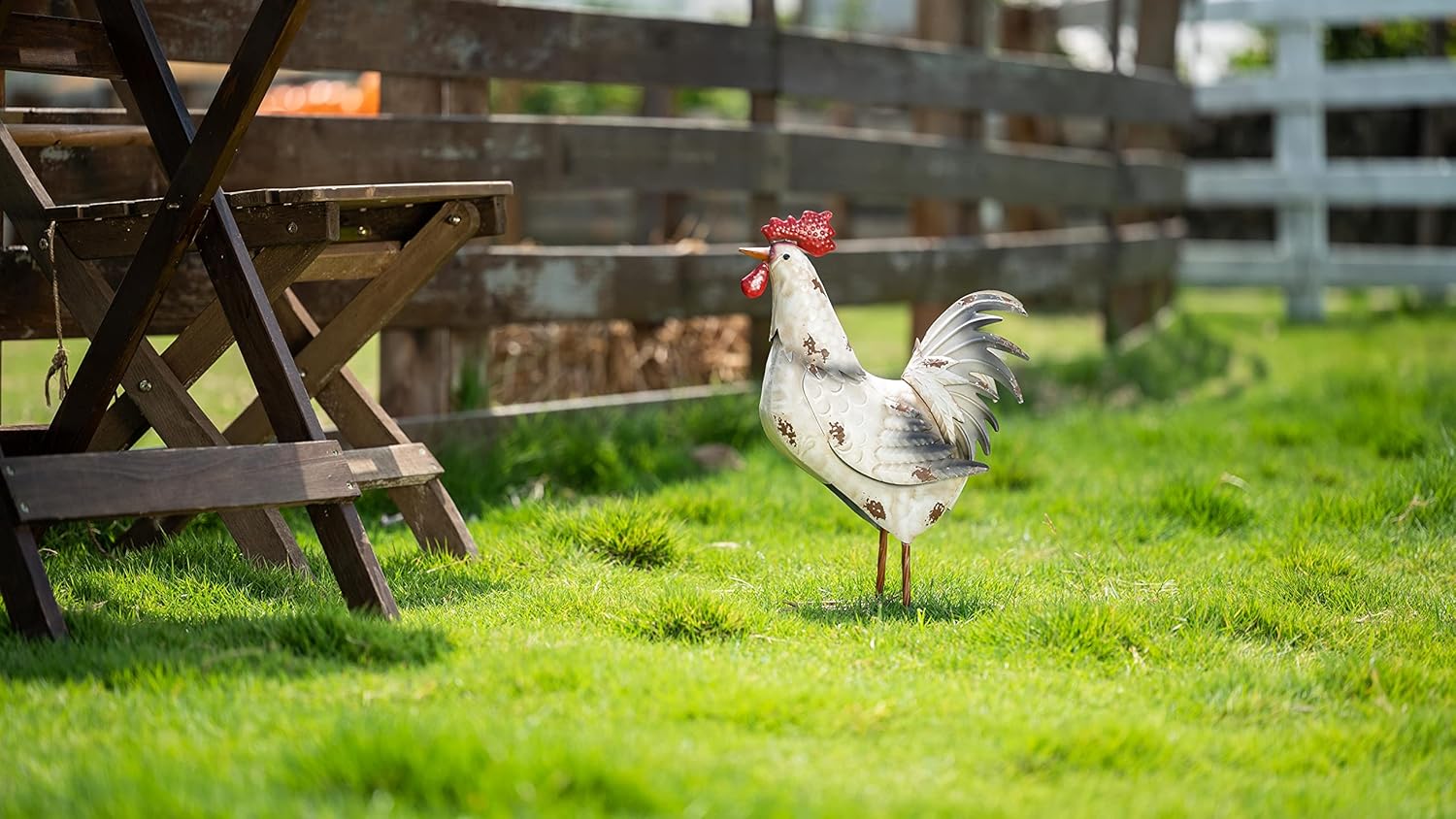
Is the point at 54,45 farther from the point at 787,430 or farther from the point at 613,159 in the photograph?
the point at 613,159

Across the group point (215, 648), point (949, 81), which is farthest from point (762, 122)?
point (215, 648)

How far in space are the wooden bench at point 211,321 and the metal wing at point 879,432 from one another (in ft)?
3.34

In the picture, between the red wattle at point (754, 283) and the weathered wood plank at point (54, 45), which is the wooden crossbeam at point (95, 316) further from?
the red wattle at point (754, 283)

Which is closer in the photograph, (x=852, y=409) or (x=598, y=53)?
(x=852, y=409)

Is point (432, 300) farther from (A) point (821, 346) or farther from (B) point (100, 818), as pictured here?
(B) point (100, 818)

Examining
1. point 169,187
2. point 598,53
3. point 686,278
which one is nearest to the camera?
point 169,187

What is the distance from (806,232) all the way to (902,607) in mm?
946

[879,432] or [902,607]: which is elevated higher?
[879,432]

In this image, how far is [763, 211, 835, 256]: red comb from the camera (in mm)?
3729

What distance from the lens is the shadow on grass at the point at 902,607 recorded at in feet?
12.0

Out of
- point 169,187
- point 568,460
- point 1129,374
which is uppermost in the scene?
point 169,187

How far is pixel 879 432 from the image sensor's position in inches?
145

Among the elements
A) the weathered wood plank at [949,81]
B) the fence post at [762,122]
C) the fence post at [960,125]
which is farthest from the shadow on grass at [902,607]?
the fence post at [960,125]

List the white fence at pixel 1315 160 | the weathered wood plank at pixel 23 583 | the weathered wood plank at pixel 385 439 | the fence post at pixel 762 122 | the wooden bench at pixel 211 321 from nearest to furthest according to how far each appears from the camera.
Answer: the weathered wood plank at pixel 23 583 → the wooden bench at pixel 211 321 → the weathered wood plank at pixel 385 439 → the fence post at pixel 762 122 → the white fence at pixel 1315 160
